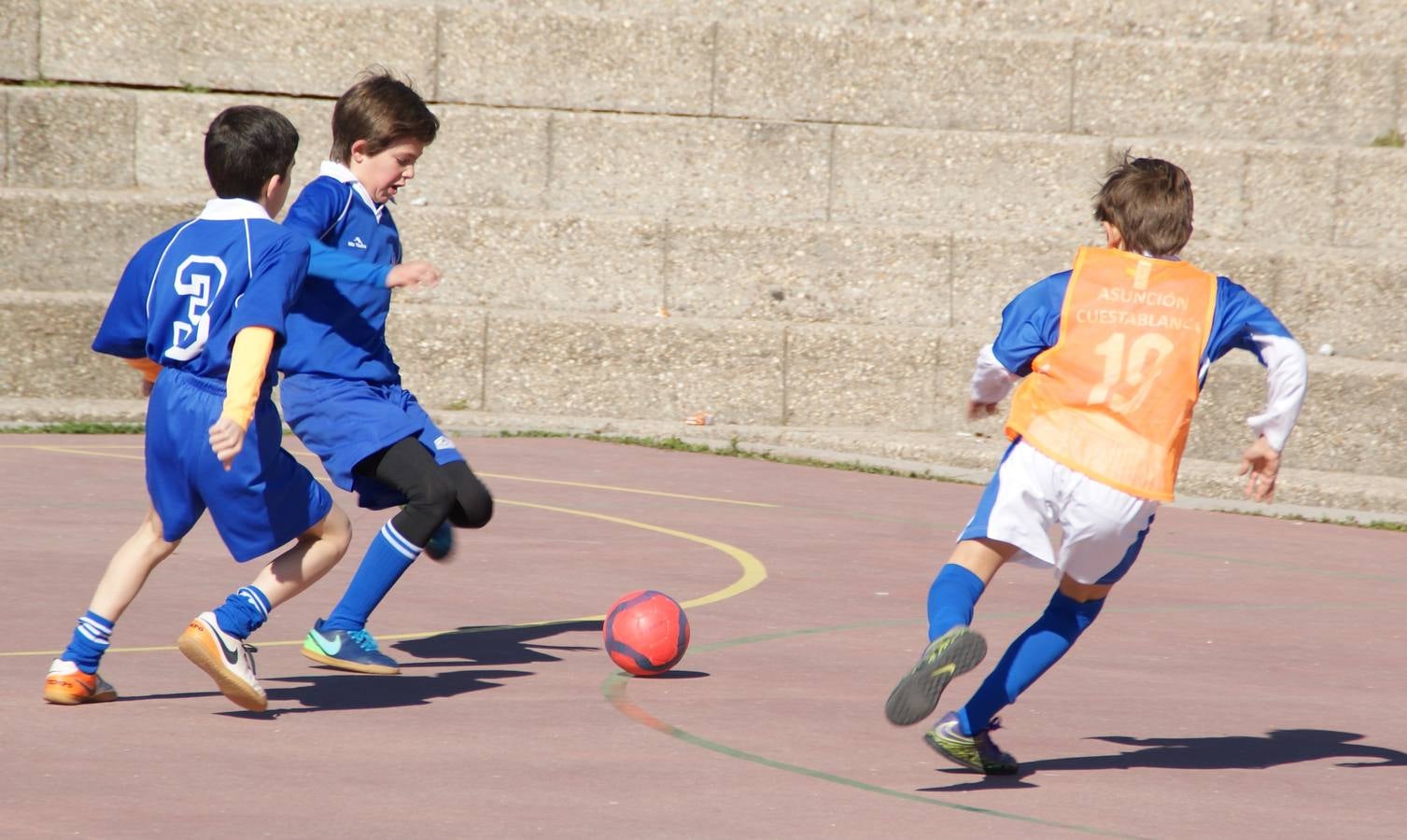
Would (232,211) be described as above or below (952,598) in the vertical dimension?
above

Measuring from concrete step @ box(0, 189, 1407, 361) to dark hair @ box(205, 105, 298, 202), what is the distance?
10005mm

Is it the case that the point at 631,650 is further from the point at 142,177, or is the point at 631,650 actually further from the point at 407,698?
the point at 142,177

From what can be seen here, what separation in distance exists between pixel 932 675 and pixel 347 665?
247 centimetres

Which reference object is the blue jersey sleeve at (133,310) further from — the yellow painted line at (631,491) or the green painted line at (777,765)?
the yellow painted line at (631,491)

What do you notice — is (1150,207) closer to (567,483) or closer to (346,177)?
(346,177)

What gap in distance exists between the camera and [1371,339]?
14984 millimetres

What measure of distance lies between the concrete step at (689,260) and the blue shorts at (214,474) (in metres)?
10.2

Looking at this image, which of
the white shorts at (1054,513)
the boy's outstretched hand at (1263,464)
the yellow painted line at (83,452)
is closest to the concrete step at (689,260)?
the yellow painted line at (83,452)

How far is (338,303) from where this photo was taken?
21.1 feet

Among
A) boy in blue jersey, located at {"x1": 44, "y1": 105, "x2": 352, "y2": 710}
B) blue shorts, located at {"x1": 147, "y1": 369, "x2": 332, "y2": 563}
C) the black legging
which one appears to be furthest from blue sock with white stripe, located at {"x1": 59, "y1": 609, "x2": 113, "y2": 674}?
the black legging

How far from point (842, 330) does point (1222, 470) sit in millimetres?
3397

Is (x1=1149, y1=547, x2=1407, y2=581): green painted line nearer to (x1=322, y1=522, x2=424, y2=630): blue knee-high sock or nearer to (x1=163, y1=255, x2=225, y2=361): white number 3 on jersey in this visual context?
(x1=322, y1=522, x2=424, y2=630): blue knee-high sock

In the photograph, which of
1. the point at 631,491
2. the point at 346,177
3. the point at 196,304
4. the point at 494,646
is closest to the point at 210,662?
the point at 196,304

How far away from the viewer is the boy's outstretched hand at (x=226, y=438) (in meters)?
5.28
